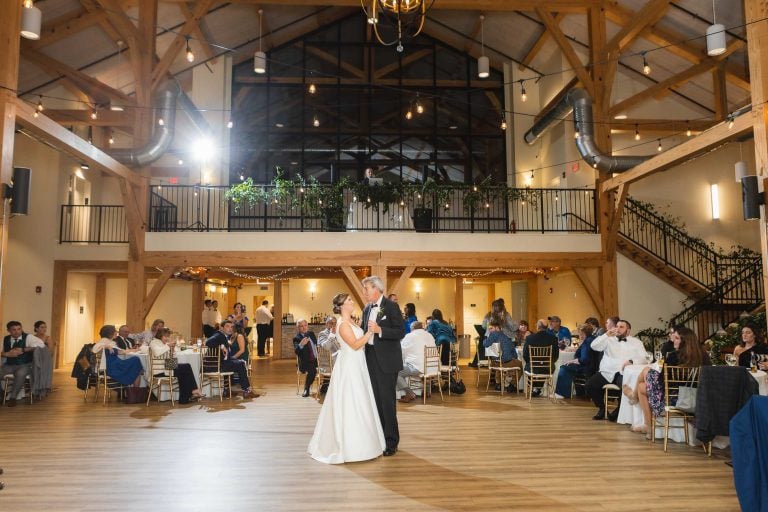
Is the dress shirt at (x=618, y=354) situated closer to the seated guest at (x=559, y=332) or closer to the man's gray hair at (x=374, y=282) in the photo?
the seated guest at (x=559, y=332)

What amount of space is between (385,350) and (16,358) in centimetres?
619

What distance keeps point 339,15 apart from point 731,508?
15.0 meters

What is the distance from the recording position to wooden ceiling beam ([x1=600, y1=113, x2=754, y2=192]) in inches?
260

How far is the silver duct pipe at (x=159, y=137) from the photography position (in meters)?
10.4

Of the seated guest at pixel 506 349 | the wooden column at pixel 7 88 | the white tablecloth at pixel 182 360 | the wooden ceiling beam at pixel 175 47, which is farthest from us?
the wooden ceiling beam at pixel 175 47

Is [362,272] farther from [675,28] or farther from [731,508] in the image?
[731,508]

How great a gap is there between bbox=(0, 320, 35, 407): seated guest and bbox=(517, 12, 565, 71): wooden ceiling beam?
11800 mm

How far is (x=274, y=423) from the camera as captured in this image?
6.41 metres

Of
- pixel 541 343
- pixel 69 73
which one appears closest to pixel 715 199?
pixel 541 343

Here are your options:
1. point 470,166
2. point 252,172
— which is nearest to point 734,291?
point 470,166

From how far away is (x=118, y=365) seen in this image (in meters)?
7.79

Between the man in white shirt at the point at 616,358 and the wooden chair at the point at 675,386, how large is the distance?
948 mm

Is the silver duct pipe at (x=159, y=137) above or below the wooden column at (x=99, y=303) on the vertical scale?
above

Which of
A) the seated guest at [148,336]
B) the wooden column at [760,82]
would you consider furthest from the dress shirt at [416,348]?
the wooden column at [760,82]
